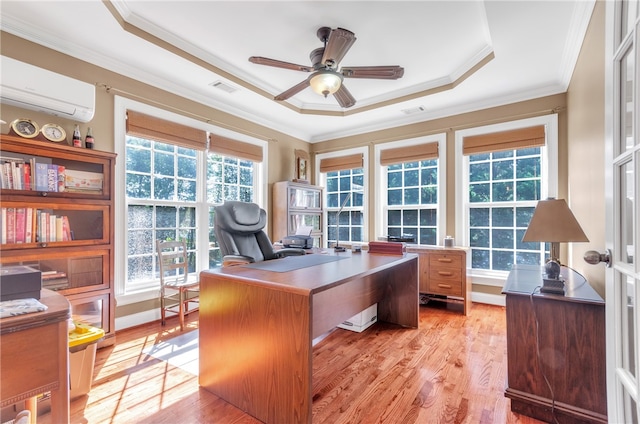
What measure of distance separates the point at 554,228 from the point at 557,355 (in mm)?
650

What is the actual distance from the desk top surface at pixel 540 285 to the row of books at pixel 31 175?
3179 mm

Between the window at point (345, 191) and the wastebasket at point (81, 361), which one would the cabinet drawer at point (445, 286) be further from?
the wastebasket at point (81, 361)

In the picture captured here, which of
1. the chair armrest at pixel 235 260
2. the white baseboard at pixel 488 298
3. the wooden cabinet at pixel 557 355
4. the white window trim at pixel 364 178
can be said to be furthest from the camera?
the white window trim at pixel 364 178

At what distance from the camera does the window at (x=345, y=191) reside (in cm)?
473

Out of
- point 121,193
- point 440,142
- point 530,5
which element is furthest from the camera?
point 440,142

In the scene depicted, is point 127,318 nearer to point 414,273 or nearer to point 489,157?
point 414,273

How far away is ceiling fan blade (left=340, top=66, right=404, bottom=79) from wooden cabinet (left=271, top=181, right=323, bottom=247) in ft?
7.15

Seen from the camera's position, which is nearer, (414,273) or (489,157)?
(414,273)

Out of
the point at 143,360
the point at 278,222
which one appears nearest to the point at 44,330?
the point at 143,360

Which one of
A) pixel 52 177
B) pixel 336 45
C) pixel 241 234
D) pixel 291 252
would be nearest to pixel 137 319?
pixel 241 234

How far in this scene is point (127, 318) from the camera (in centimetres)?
284

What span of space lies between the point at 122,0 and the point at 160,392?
8.78 ft

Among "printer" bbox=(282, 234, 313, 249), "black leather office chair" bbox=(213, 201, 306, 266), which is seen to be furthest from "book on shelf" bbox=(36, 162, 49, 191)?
"printer" bbox=(282, 234, 313, 249)

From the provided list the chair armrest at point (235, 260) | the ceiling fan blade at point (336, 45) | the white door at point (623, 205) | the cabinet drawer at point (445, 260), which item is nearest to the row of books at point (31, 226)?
the chair armrest at point (235, 260)
